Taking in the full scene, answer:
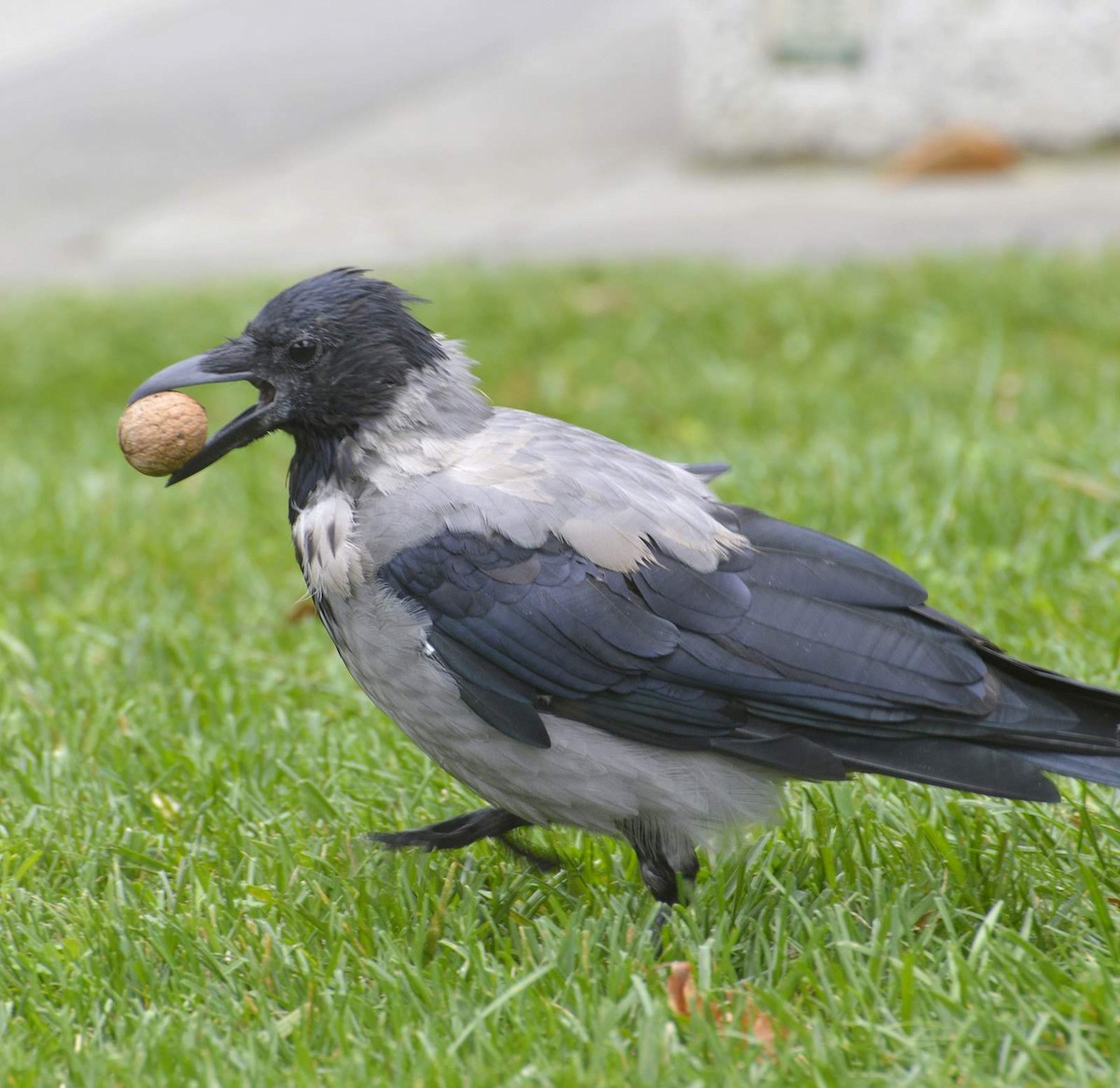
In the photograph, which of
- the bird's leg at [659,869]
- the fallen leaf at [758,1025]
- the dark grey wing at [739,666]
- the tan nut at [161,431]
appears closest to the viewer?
the fallen leaf at [758,1025]

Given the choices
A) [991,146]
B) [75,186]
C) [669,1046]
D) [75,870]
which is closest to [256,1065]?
[669,1046]

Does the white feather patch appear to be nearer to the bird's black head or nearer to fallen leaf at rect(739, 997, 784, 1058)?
the bird's black head

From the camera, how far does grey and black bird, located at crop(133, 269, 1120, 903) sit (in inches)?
108

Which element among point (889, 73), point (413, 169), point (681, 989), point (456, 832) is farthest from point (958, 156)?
point (681, 989)

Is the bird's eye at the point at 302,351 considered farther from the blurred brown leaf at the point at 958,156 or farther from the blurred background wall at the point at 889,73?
the blurred background wall at the point at 889,73

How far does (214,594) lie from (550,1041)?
2.69 m

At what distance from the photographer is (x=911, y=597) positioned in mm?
2889

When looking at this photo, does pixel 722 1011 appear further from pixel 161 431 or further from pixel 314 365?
pixel 161 431

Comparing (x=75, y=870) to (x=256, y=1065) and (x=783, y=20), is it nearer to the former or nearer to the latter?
(x=256, y=1065)

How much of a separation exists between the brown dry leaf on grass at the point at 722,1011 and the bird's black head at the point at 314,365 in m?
1.14

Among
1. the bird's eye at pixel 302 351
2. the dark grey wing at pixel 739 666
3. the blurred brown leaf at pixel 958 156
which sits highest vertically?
the bird's eye at pixel 302 351

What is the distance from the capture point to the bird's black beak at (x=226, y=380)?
119 inches

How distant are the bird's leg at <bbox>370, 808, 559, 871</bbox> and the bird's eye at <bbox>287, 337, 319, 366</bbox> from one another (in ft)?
2.92

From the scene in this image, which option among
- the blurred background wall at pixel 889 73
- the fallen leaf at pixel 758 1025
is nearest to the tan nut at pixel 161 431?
the fallen leaf at pixel 758 1025
